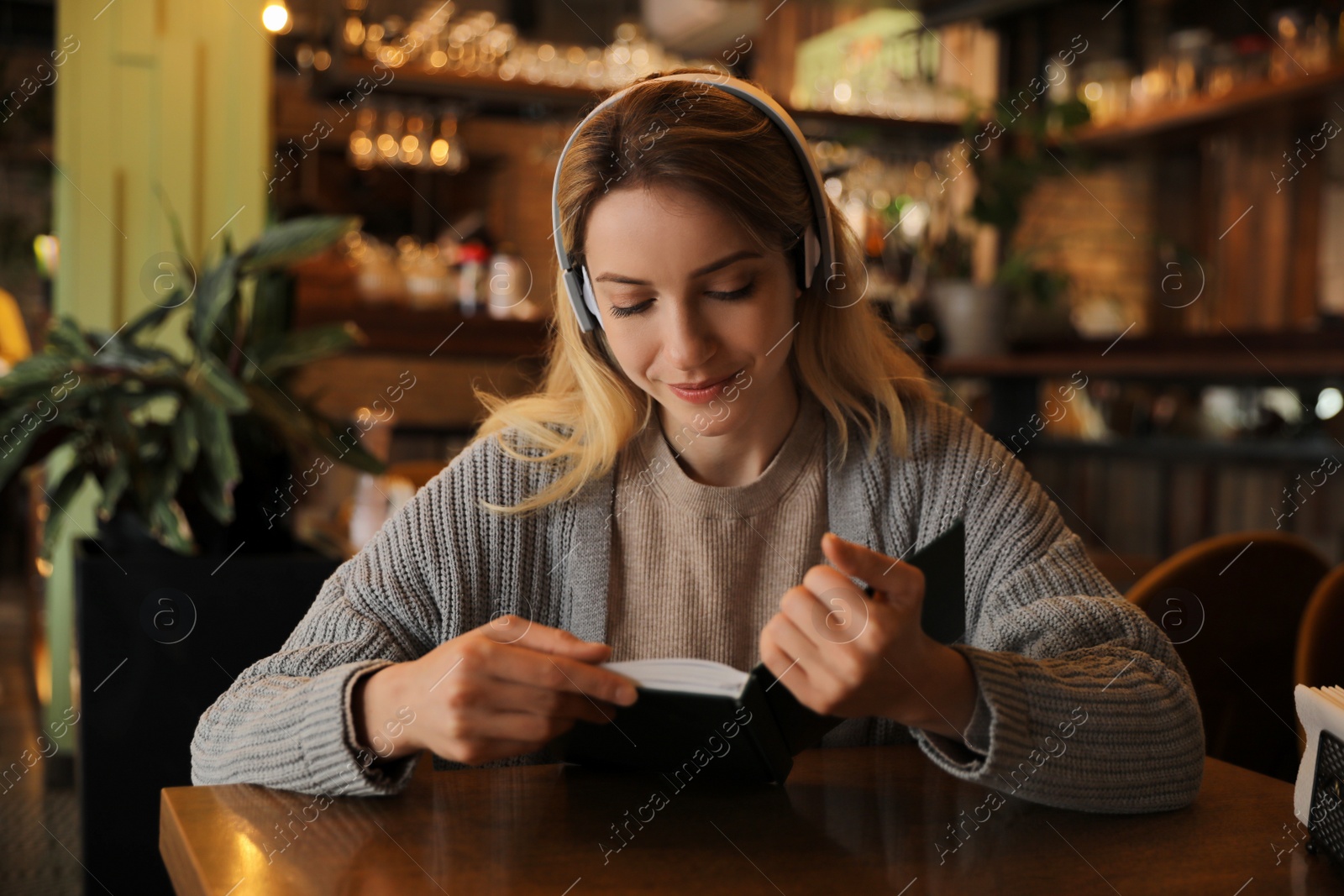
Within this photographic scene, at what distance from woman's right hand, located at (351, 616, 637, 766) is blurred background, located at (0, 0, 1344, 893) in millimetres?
924

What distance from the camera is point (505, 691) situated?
826mm

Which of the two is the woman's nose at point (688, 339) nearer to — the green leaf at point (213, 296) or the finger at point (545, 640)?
the finger at point (545, 640)

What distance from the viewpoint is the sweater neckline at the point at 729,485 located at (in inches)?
48.3

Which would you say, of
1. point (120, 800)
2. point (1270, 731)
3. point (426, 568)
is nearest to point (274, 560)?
point (120, 800)

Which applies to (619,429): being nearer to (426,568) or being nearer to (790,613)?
(426,568)

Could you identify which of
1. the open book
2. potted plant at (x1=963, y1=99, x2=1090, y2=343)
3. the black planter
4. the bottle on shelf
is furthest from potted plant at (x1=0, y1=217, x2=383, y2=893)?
potted plant at (x1=963, y1=99, x2=1090, y2=343)

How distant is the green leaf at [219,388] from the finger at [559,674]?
110 cm

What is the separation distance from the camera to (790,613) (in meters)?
0.78

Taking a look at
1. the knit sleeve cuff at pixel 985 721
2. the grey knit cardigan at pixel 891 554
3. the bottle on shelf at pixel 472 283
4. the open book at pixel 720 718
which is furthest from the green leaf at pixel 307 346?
the bottle on shelf at pixel 472 283

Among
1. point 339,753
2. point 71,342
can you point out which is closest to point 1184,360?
point 71,342

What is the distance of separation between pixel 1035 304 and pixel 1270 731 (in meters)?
2.71

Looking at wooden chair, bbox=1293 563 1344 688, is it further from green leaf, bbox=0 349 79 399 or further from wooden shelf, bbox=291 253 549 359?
wooden shelf, bbox=291 253 549 359

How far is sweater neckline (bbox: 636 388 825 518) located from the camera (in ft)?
4.02

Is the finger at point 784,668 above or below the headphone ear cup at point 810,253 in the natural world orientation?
below
